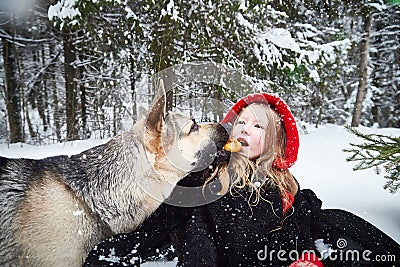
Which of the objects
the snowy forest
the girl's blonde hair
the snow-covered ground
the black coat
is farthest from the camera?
the snowy forest

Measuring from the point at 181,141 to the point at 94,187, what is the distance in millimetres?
685

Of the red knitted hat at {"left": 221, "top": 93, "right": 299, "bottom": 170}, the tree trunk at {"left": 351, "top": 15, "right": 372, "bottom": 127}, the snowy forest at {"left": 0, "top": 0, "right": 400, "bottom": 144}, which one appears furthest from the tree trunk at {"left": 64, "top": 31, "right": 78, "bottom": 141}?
the tree trunk at {"left": 351, "top": 15, "right": 372, "bottom": 127}

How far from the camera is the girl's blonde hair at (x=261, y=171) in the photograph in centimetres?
229

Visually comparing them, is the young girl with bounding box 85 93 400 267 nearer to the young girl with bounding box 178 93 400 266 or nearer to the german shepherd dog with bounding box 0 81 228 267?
the young girl with bounding box 178 93 400 266

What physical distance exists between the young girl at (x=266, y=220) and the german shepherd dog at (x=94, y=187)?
276mm

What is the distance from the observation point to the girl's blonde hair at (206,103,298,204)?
7.52 ft

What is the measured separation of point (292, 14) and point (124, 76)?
4.71 metres

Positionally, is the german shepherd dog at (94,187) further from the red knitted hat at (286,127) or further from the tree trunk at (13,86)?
the tree trunk at (13,86)

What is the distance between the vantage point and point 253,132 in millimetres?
2352

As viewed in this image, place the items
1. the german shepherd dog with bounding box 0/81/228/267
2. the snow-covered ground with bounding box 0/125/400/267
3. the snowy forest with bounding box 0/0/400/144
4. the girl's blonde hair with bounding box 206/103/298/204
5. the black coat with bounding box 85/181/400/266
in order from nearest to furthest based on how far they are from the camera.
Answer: the german shepherd dog with bounding box 0/81/228/267 → the black coat with bounding box 85/181/400/266 → the girl's blonde hair with bounding box 206/103/298/204 → the snow-covered ground with bounding box 0/125/400/267 → the snowy forest with bounding box 0/0/400/144

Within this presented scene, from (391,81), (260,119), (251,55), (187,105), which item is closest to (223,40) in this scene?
(251,55)

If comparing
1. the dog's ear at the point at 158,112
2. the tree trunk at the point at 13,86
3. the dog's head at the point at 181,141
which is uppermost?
the dog's ear at the point at 158,112

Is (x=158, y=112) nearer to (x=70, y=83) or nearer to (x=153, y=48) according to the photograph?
(x=153, y=48)

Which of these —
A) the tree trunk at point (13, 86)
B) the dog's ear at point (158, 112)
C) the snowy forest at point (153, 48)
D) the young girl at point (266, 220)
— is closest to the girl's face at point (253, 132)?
the young girl at point (266, 220)
